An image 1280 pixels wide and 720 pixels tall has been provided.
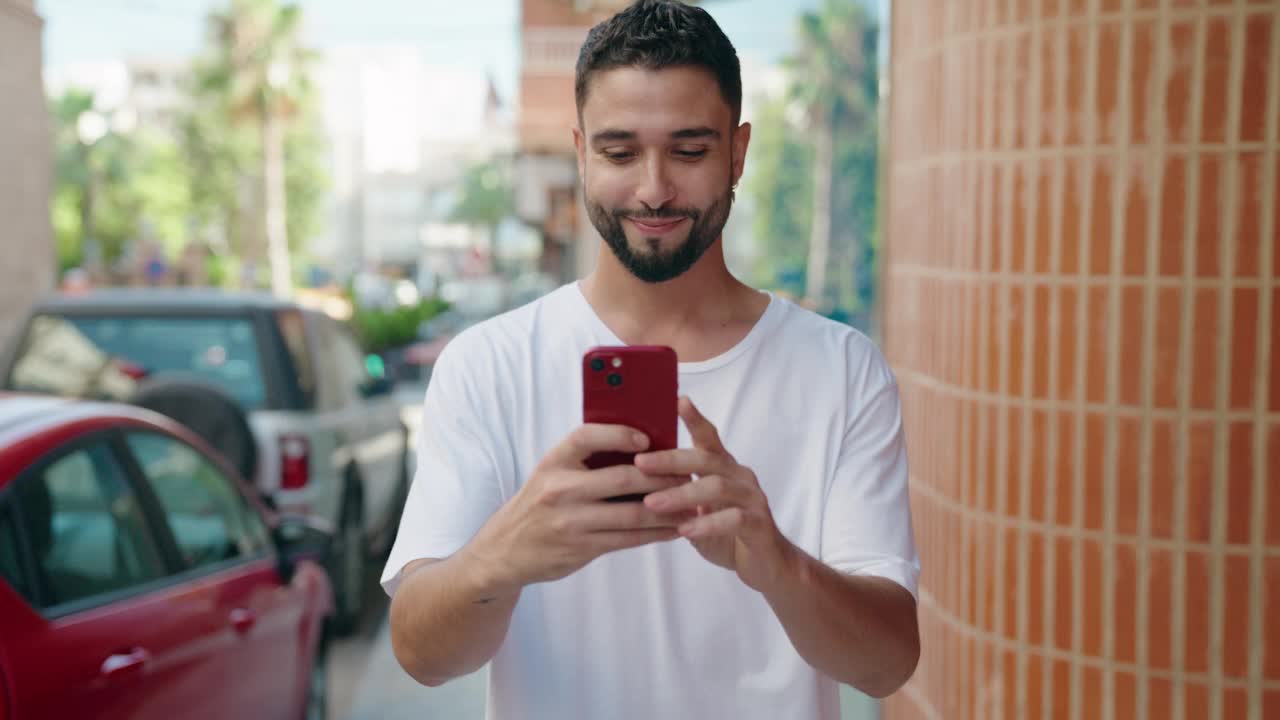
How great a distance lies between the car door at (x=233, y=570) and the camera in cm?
412

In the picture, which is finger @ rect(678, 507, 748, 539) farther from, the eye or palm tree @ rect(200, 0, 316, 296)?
palm tree @ rect(200, 0, 316, 296)

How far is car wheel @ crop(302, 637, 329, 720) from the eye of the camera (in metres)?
5.00

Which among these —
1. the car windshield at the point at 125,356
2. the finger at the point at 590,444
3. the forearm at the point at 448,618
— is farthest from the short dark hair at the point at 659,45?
the car windshield at the point at 125,356

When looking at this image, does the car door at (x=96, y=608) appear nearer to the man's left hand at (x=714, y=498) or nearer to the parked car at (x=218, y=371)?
the man's left hand at (x=714, y=498)

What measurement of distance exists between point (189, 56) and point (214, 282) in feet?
26.0

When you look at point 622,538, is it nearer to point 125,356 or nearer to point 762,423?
point 762,423

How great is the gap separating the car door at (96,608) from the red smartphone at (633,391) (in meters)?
1.88

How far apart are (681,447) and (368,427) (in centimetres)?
650

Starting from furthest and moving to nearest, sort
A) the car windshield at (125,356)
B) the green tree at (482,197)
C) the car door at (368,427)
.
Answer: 1. the green tree at (482,197)
2. the car door at (368,427)
3. the car windshield at (125,356)

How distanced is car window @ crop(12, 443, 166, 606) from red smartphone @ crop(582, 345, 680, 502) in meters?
2.16

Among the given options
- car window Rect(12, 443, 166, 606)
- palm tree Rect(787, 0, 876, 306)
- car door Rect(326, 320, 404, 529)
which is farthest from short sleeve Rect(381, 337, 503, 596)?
palm tree Rect(787, 0, 876, 306)

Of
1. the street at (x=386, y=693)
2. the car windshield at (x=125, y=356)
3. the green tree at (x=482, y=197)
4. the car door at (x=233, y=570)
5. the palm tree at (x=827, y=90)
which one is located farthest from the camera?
the green tree at (x=482, y=197)

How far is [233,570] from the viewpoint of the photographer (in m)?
4.35

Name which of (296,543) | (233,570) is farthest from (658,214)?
(296,543)
